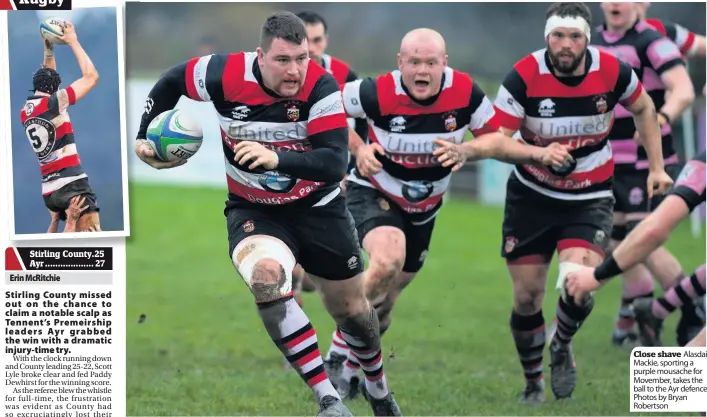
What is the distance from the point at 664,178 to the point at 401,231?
1734 mm

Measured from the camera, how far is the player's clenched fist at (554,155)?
775 centimetres

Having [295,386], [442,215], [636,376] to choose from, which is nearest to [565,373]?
[636,376]

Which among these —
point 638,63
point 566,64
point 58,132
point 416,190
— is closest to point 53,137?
point 58,132

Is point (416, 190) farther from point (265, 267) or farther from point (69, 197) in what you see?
point (69, 197)

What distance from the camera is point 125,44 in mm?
7016

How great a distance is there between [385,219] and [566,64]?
4.98 ft

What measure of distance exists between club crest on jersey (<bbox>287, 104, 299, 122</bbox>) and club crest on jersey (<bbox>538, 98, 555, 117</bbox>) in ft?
6.55

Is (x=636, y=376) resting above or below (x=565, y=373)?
above

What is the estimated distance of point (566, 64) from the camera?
311 inches

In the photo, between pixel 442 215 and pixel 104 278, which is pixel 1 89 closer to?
pixel 104 278

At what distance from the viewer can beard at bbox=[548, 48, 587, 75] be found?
7887 millimetres

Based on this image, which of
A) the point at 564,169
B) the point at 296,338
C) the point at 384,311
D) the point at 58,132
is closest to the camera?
the point at 296,338

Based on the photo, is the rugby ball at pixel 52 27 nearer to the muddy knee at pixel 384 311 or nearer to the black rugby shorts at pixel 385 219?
the black rugby shorts at pixel 385 219

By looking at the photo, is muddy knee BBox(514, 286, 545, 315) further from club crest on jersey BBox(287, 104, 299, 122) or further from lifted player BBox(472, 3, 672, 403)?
club crest on jersey BBox(287, 104, 299, 122)
